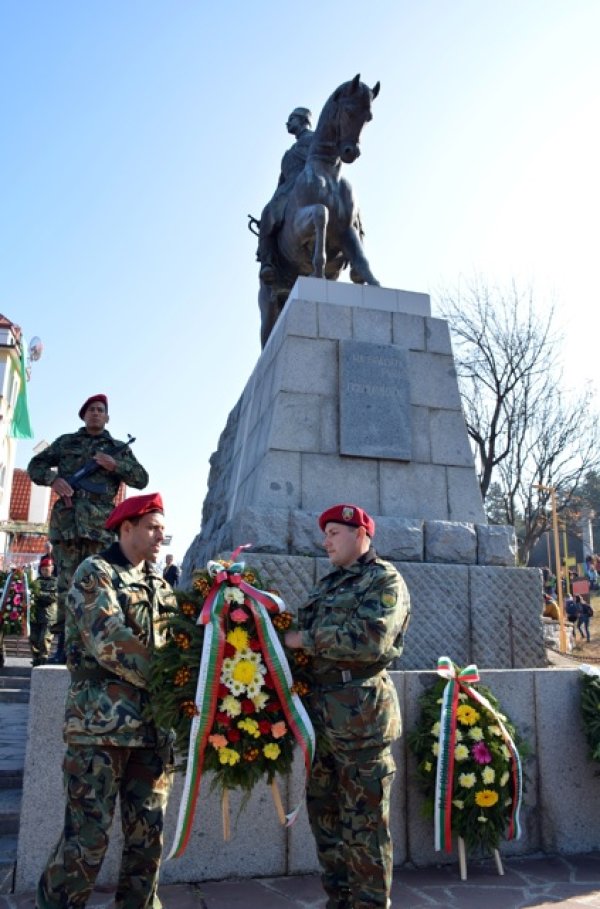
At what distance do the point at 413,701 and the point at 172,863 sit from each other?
161 centimetres

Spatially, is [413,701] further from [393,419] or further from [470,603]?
[393,419]

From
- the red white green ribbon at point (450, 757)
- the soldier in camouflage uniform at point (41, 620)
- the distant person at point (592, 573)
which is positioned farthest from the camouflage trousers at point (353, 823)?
the distant person at point (592, 573)

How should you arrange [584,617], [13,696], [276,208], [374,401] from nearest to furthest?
[374,401] → [276,208] → [13,696] → [584,617]

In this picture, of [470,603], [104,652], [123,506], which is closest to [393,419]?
[470,603]

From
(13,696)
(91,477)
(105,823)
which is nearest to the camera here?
(105,823)

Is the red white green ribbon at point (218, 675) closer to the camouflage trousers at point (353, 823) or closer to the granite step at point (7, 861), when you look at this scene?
the camouflage trousers at point (353, 823)

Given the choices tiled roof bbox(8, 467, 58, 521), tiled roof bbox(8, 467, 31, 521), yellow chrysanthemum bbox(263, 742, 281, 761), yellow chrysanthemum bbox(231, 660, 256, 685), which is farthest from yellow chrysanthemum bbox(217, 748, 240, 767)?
tiled roof bbox(8, 467, 31, 521)

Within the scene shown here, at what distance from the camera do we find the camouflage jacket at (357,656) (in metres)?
2.96

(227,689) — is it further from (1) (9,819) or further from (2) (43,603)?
(2) (43,603)

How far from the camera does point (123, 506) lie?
122 inches

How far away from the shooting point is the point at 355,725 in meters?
2.97

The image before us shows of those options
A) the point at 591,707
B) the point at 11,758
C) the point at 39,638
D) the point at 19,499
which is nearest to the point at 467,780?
the point at 591,707

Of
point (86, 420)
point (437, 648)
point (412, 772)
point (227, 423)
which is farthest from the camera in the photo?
point (227, 423)

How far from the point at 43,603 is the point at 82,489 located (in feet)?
18.5
